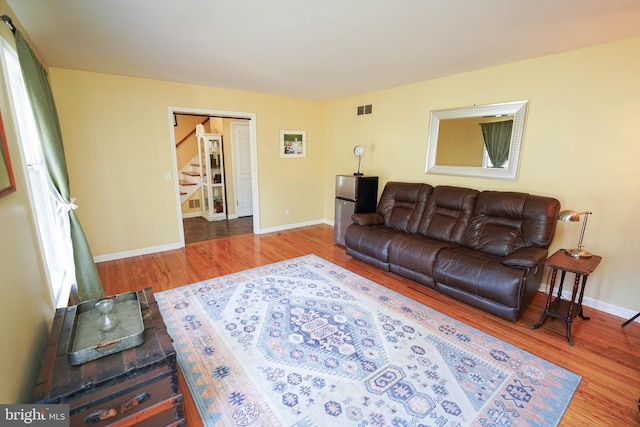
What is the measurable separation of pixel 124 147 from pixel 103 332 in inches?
124

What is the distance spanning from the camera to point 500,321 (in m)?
2.57

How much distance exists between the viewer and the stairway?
6418 mm

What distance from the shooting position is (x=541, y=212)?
2783 millimetres

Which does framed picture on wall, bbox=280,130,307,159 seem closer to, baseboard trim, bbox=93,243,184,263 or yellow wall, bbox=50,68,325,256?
yellow wall, bbox=50,68,325,256

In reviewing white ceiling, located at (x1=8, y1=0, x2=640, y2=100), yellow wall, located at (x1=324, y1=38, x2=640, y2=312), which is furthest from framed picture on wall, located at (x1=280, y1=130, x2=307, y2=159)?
yellow wall, located at (x1=324, y1=38, x2=640, y2=312)

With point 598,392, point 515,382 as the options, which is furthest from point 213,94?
point 598,392

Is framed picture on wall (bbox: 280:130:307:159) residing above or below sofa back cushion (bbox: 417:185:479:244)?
above

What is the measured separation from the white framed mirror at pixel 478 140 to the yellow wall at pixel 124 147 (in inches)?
117

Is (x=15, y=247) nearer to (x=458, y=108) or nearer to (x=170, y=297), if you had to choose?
(x=170, y=297)

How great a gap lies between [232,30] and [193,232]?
395cm

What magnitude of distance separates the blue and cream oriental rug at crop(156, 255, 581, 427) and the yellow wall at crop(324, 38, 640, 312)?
1.51 m

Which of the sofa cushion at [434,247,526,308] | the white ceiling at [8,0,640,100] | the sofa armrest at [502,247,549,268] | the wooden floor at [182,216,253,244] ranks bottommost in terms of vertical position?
the wooden floor at [182,216,253,244]

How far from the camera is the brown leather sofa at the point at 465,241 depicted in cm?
254

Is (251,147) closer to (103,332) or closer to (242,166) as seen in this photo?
(242,166)
